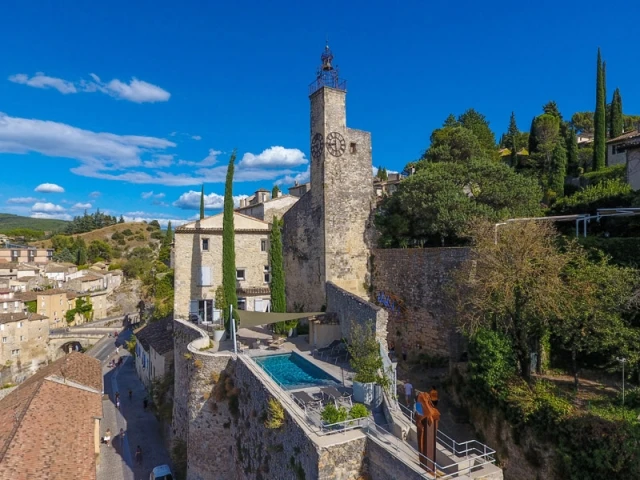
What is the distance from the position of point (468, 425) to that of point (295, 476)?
24.5 feet

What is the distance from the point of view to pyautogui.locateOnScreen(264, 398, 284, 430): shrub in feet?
43.0

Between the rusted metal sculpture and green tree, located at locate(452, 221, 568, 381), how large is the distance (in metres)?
6.42

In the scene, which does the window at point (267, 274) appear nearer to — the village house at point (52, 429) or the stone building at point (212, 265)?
the stone building at point (212, 265)

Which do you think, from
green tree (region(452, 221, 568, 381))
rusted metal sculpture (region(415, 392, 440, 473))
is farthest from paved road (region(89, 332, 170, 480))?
green tree (region(452, 221, 568, 381))

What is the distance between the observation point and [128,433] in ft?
92.7

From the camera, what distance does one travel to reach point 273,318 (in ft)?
72.5

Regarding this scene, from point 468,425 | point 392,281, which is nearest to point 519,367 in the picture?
point 468,425

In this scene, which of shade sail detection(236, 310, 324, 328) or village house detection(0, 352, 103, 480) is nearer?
village house detection(0, 352, 103, 480)

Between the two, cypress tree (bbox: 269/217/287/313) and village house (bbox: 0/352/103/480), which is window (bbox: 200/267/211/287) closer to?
cypress tree (bbox: 269/217/287/313)

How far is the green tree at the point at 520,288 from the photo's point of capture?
47.4 ft

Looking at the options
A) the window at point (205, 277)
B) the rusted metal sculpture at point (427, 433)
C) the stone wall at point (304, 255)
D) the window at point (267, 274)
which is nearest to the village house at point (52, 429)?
the window at point (205, 277)

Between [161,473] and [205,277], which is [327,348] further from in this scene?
[205,277]

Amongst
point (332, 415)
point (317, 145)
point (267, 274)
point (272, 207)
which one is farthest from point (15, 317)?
point (332, 415)

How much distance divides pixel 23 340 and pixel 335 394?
55932 mm
